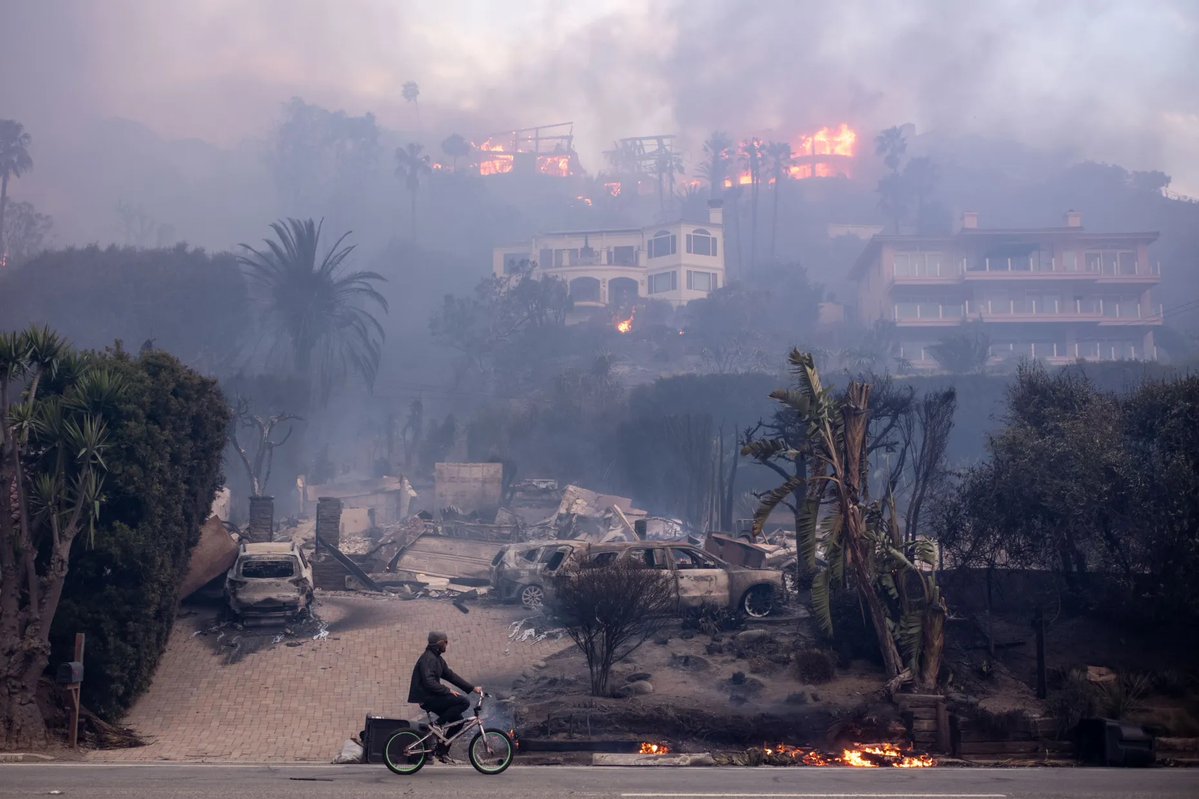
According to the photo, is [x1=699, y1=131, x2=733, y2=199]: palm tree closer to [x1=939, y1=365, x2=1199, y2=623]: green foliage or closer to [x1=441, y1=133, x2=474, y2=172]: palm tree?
[x1=441, y1=133, x2=474, y2=172]: palm tree

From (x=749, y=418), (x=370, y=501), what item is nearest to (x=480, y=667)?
(x=370, y=501)

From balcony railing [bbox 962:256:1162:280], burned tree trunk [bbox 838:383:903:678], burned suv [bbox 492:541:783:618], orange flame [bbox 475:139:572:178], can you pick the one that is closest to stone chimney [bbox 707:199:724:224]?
balcony railing [bbox 962:256:1162:280]

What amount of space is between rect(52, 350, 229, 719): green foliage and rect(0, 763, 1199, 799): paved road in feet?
15.3

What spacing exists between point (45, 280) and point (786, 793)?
3176 inches

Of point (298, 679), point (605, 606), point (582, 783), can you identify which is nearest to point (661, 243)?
point (298, 679)

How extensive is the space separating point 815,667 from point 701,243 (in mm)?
90993

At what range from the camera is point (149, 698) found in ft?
57.6

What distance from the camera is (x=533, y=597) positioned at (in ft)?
82.8

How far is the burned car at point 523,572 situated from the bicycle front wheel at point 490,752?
13.7m

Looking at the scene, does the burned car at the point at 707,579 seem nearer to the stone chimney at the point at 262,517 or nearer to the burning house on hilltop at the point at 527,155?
the stone chimney at the point at 262,517

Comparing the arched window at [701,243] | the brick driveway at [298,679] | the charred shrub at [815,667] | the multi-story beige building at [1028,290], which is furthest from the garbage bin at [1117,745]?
the arched window at [701,243]

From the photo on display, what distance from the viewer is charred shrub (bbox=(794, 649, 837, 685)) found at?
1734 centimetres

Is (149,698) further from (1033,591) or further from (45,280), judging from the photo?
(45,280)

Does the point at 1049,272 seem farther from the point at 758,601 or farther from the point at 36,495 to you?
the point at 36,495
